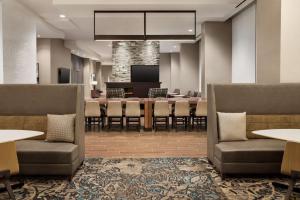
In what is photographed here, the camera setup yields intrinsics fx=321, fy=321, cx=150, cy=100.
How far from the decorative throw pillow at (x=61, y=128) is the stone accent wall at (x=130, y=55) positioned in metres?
8.47

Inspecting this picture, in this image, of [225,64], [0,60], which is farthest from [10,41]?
[225,64]

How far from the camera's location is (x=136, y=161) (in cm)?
569

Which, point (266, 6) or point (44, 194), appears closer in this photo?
point (44, 194)

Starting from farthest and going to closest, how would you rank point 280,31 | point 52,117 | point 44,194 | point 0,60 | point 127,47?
point 127,47
point 0,60
point 280,31
point 52,117
point 44,194

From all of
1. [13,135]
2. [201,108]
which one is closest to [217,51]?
[201,108]

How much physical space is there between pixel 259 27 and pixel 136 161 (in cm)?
368

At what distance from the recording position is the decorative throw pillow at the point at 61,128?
5.00m

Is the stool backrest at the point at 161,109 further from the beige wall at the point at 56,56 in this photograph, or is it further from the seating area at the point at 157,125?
the beige wall at the point at 56,56

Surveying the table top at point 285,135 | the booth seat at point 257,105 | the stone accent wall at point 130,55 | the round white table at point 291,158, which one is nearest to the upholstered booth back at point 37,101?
the booth seat at point 257,105

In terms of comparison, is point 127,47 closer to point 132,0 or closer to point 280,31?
point 132,0

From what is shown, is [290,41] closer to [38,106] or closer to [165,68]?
[38,106]

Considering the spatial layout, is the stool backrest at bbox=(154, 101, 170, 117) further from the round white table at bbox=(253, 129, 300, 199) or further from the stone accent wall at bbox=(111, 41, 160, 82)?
the round white table at bbox=(253, 129, 300, 199)

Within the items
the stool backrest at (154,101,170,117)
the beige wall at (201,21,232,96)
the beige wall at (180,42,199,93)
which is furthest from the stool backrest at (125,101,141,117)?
the beige wall at (180,42,199,93)

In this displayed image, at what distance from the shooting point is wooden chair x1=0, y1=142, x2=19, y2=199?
3611 millimetres
